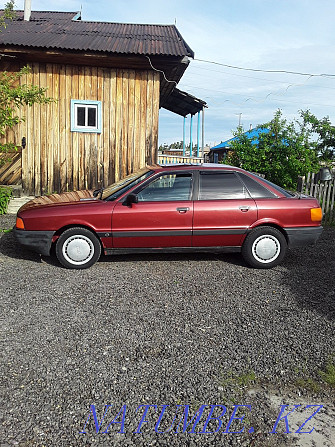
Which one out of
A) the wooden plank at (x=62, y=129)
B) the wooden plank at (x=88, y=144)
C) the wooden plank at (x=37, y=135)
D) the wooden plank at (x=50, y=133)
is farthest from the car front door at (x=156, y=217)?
the wooden plank at (x=37, y=135)

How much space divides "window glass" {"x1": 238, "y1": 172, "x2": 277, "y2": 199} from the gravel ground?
1132 mm

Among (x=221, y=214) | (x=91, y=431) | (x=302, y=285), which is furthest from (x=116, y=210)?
(x=91, y=431)

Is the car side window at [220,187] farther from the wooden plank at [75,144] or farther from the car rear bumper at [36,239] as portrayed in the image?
the wooden plank at [75,144]

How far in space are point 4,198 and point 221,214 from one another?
5886 mm

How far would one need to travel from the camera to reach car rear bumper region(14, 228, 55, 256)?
207 inches

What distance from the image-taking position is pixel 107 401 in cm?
255

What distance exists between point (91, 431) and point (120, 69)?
8975mm

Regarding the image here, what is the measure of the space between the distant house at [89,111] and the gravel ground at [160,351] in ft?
16.0

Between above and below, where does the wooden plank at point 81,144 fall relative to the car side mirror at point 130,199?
above

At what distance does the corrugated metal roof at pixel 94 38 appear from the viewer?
352 inches

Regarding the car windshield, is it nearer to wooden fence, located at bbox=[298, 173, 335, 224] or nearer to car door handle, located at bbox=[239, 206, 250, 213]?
car door handle, located at bbox=[239, 206, 250, 213]

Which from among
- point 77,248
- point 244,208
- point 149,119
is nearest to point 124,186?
point 77,248

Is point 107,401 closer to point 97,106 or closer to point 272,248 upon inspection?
point 272,248

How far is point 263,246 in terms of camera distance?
18.2 feet
